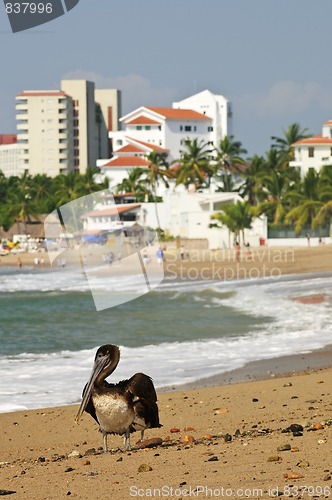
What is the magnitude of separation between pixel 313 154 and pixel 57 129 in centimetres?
6908

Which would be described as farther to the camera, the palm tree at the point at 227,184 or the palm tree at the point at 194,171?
the palm tree at the point at 194,171

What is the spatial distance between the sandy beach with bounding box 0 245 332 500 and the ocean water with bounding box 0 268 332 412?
4.47 ft

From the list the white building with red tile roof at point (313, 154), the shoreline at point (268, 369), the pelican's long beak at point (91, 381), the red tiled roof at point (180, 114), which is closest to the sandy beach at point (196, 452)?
the pelican's long beak at point (91, 381)

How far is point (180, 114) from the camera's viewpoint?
4343 inches

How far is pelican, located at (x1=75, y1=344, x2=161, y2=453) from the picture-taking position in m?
6.84

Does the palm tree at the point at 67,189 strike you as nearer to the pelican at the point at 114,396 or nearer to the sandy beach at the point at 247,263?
the sandy beach at the point at 247,263

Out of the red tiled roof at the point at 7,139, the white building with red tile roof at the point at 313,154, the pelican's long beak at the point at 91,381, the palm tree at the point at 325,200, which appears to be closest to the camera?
the pelican's long beak at the point at 91,381

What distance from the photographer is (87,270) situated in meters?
59.1

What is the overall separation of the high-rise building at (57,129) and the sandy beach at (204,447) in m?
121

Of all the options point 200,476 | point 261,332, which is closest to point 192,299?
point 261,332

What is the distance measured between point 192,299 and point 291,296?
3769 millimetres

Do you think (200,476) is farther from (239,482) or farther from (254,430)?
(254,430)

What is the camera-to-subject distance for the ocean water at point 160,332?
13672mm

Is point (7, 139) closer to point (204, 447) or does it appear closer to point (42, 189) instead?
point (42, 189)
